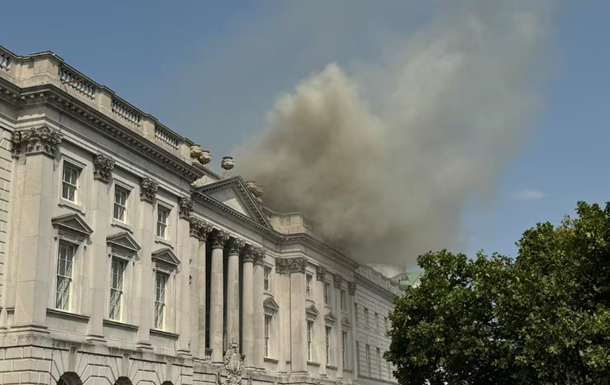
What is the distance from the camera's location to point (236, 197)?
4572 cm

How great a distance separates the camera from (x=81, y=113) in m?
28.8

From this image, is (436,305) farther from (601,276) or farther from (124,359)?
(124,359)

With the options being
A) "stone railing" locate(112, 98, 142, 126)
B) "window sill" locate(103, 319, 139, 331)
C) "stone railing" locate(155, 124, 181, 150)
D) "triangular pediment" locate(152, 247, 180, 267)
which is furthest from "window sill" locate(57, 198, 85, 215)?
"stone railing" locate(155, 124, 181, 150)

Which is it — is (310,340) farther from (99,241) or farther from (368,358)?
(99,241)

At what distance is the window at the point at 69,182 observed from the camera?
28.3 m

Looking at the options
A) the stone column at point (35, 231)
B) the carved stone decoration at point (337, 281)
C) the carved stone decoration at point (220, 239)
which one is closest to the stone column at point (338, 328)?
the carved stone decoration at point (337, 281)

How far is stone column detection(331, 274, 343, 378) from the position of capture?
181 ft

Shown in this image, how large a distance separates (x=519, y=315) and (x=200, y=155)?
784 inches

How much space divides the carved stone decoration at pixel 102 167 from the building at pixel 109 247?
54 mm

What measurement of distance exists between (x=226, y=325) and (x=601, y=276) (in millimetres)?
22021

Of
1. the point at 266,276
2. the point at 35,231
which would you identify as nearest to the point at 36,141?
the point at 35,231

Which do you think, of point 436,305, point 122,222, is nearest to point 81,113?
point 122,222

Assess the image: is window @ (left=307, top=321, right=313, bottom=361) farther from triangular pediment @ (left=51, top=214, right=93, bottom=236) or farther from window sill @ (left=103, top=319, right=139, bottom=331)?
triangular pediment @ (left=51, top=214, right=93, bottom=236)

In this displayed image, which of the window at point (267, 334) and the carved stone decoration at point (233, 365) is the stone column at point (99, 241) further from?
the window at point (267, 334)
